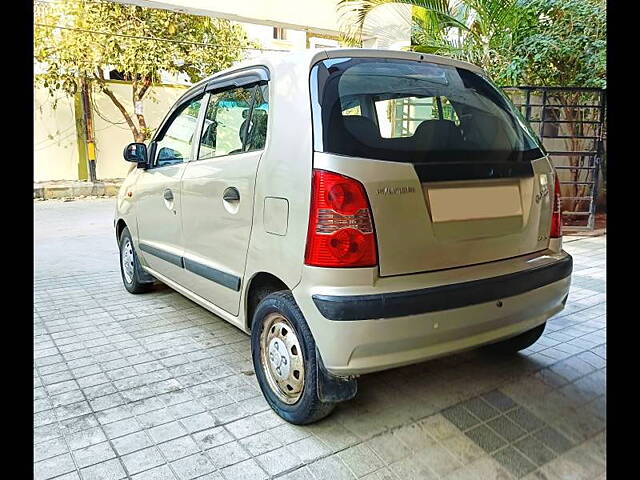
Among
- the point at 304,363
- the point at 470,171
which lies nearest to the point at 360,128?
the point at 470,171

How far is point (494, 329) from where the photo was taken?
2.37 meters

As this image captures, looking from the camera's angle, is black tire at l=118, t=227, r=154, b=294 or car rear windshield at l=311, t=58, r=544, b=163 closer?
car rear windshield at l=311, t=58, r=544, b=163

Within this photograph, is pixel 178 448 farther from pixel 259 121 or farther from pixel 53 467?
pixel 259 121

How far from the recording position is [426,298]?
2.15 m

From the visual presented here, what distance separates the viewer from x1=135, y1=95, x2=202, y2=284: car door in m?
3.44

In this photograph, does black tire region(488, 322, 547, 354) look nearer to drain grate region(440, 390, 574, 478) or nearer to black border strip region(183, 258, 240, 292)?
drain grate region(440, 390, 574, 478)

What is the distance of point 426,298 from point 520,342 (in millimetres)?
1255

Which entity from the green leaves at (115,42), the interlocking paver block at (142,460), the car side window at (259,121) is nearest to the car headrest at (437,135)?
the car side window at (259,121)

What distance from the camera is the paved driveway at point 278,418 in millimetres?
2182

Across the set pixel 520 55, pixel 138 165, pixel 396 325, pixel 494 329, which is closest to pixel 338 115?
pixel 396 325

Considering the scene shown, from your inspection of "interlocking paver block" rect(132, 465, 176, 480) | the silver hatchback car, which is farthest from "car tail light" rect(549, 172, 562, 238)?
"interlocking paver block" rect(132, 465, 176, 480)

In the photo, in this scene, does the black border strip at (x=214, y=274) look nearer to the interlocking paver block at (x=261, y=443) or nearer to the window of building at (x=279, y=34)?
the interlocking paver block at (x=261, y=443)
